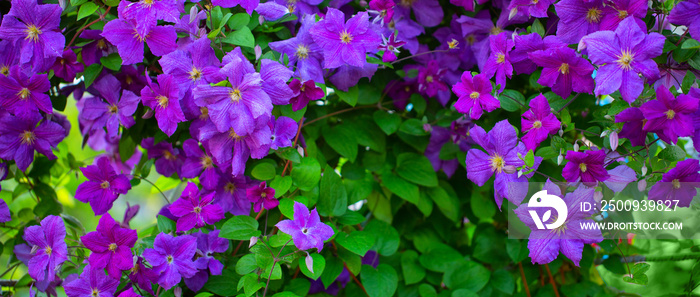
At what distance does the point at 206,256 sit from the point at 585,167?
68 centimetres

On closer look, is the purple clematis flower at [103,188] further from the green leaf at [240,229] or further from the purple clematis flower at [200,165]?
the green leaf at [240,229]

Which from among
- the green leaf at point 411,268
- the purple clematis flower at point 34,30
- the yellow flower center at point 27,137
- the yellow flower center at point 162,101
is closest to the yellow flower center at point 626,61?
the green leaf at point 411,268

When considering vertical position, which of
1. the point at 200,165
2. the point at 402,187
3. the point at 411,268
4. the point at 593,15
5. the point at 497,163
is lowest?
the point at 411,268

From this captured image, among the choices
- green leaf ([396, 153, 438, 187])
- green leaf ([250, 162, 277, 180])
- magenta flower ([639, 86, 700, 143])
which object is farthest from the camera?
green leaf ([396, 153, 438, 187])

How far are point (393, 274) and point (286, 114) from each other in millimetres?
414

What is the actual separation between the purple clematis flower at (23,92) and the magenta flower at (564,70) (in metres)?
0.87

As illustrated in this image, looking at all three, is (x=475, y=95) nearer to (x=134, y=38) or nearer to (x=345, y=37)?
(x=345, y=37)

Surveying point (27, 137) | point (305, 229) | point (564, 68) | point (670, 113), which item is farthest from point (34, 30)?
point (670, 113)

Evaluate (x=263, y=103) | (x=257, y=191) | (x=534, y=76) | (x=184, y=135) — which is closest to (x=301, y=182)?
(x=257, y=191)

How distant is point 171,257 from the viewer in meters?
0.97

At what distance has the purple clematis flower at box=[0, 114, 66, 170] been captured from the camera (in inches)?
41.2

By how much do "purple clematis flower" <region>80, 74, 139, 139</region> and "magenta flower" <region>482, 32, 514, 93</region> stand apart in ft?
2.16

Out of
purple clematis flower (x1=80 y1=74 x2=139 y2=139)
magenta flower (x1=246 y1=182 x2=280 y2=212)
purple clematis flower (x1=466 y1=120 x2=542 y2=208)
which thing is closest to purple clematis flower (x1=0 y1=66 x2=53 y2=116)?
purple clematis flower (x1=80 y1=74 x2=139 y2=139)

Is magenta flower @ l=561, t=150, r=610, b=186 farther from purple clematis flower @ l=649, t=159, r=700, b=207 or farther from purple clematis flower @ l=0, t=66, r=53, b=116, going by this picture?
purple clematis flower @ l=0, t=66, r=53, b=116
